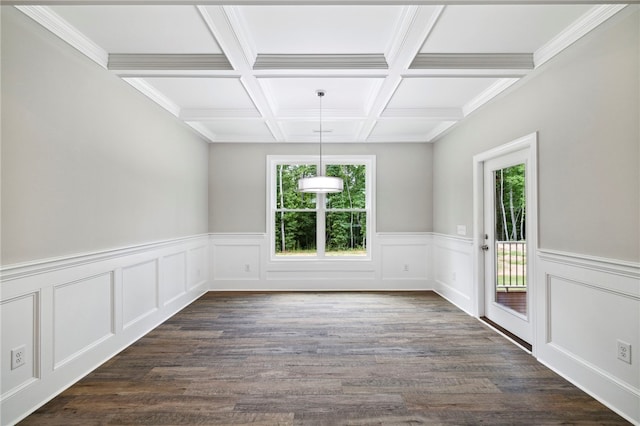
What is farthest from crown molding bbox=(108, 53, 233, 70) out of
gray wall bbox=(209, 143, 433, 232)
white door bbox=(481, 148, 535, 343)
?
white door bbox=(481, 148, 535, 343)

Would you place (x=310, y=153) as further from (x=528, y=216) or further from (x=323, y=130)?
(x=528, y=216)

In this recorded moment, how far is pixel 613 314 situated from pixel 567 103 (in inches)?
61.7

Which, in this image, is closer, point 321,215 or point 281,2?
point 281,2

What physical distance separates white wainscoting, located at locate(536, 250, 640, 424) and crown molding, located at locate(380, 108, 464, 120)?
2.04m

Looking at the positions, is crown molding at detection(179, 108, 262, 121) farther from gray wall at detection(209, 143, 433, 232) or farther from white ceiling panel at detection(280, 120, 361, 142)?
gray wall at detection(209, 143, 433, 232)

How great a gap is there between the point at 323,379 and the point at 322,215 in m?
3.45

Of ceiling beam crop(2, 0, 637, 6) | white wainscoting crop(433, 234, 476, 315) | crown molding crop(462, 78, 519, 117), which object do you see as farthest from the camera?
white wainscoting crop(433, 234, 476, 315)

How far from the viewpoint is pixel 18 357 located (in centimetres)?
211

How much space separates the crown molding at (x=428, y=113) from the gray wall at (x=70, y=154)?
278 cm

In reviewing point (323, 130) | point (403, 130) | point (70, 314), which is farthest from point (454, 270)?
point (70, 314)

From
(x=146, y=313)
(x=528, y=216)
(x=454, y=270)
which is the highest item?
(x=528, y=216)

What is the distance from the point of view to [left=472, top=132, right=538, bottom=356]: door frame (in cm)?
302

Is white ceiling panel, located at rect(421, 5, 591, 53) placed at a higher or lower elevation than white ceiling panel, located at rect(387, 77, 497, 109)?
higher

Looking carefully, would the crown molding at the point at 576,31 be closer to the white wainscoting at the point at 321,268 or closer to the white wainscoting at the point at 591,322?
the white wainscoting at the point at 591,322
